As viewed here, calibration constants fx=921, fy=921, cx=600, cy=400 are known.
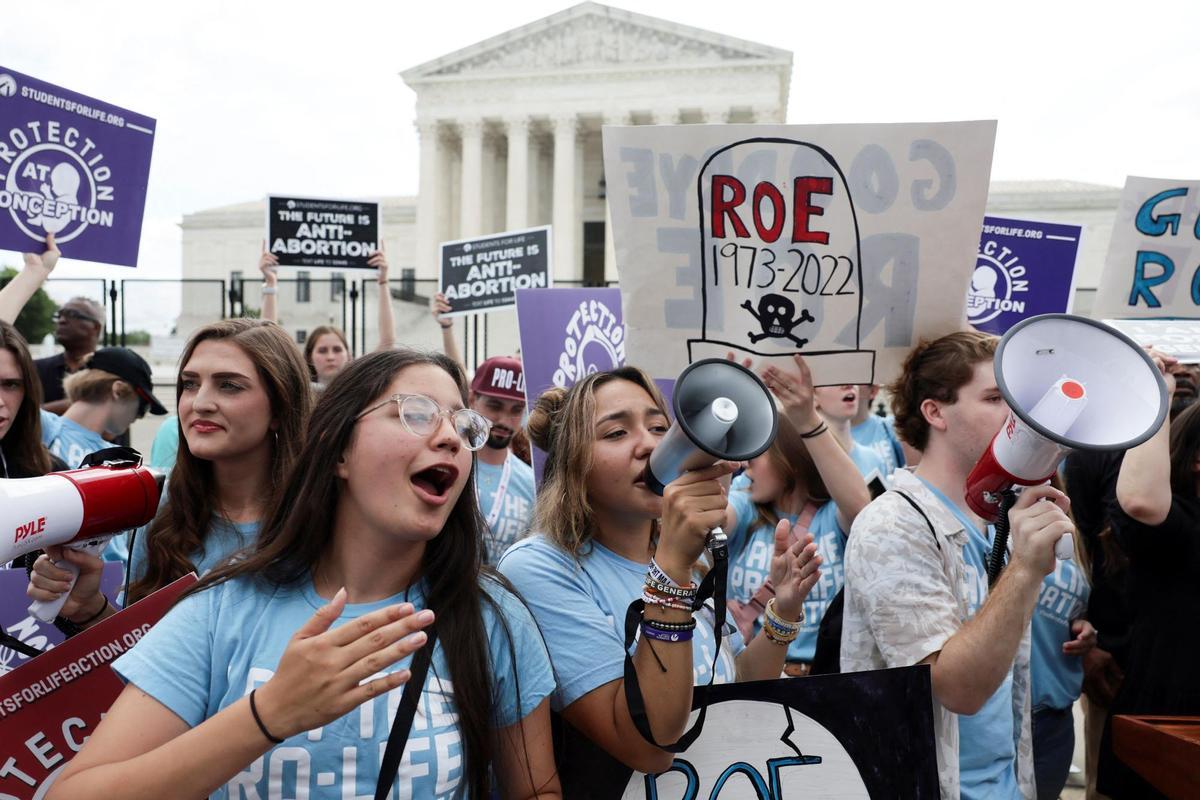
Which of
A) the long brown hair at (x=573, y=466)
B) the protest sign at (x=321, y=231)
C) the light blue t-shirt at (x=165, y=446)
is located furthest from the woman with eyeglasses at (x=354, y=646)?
the protest sign at (x=321, y=231)

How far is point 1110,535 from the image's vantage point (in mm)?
3270

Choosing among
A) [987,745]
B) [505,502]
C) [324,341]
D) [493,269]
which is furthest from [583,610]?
[493,269]

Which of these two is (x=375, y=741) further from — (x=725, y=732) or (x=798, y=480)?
(x=798, y=480)

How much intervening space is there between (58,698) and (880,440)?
16.0 ft

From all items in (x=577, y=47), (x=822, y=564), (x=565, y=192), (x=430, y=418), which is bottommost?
(x=822, y=564)

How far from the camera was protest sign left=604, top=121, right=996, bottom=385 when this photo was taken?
103 inches

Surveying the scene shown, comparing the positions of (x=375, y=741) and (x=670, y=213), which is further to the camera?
(x=670, y=213)

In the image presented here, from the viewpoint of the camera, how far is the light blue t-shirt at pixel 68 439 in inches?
168

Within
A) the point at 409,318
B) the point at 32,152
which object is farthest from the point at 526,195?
the point at 32,152

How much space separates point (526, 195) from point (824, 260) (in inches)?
1688

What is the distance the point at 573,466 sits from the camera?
2.29 meters

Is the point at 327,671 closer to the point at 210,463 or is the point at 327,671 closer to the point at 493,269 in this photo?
the point at 210,463

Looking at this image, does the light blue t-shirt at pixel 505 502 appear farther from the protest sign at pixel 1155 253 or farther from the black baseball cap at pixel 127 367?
the protest sign at pixel 1155 253

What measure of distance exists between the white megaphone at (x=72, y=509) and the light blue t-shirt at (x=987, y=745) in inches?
80.7
